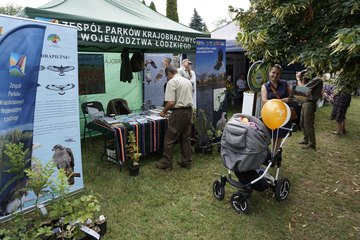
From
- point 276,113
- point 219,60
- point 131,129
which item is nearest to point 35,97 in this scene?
point 131,129

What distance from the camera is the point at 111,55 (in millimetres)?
6676

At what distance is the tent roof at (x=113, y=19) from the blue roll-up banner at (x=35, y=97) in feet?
2.17

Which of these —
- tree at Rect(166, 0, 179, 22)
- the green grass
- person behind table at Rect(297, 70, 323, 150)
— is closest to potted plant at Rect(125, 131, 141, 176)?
the green grass

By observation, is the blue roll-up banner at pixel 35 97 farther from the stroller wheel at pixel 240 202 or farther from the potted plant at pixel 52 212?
the stroller wheel at pixel 240 202

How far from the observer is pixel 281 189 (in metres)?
3.42

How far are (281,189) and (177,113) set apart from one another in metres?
1.87

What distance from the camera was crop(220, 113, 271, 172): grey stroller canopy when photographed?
287cm

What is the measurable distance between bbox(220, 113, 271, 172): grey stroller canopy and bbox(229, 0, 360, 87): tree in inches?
40.6

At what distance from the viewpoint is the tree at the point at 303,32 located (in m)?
1.54

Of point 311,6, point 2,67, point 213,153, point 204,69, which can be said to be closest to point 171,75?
point 204,69

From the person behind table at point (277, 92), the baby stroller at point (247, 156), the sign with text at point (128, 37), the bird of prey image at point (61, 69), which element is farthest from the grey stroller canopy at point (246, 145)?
the sign with text at point (128, 37)

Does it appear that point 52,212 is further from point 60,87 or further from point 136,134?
point 136,134

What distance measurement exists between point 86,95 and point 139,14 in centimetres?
228

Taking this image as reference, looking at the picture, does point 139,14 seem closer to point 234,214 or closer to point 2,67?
point 2,67
